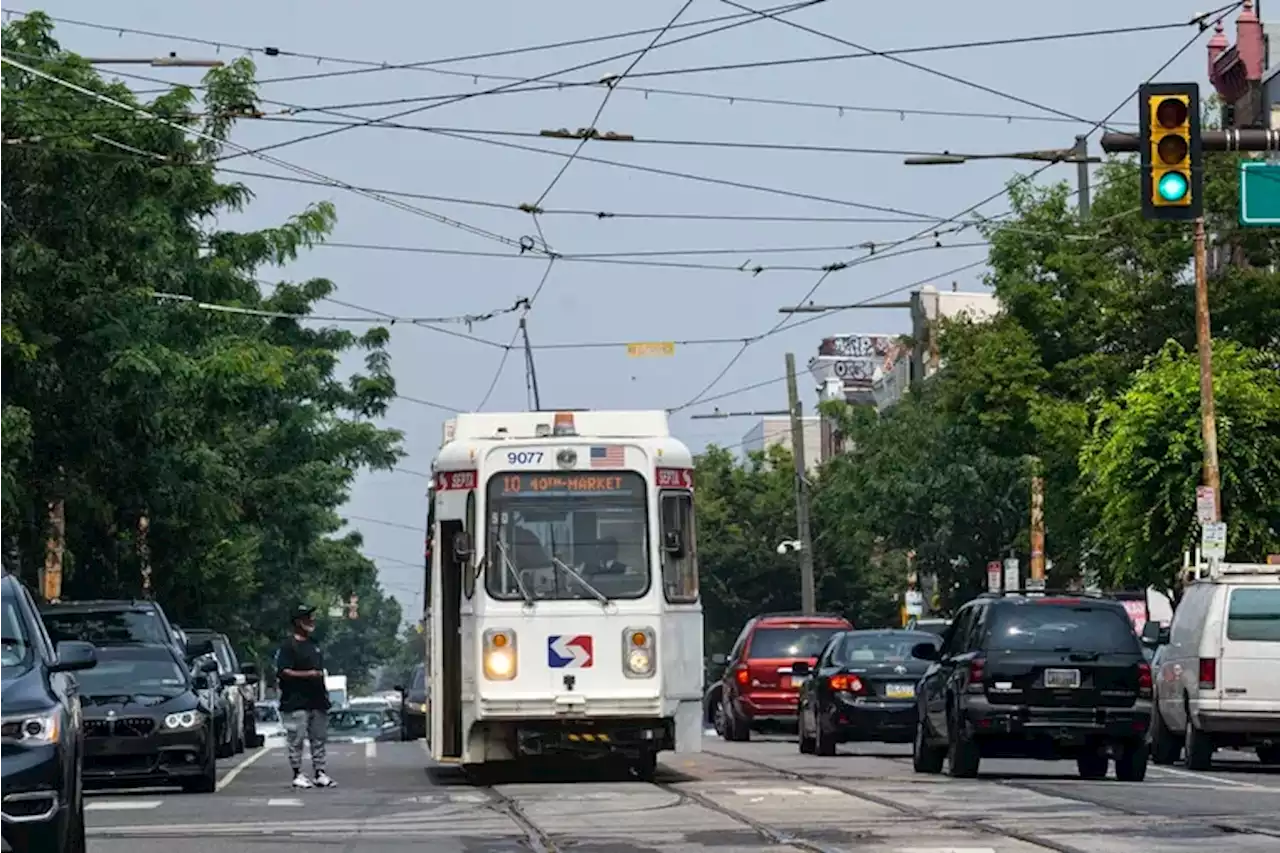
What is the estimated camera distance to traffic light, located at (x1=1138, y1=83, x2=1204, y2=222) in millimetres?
21703

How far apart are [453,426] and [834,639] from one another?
27.0 ft

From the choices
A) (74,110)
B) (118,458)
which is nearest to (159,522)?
(118,458)

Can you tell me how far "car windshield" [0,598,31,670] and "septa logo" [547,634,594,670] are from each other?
32.0 feet

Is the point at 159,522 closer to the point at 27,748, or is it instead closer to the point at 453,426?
the point at 453,426

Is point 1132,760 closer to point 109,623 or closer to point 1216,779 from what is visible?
point 1216,779

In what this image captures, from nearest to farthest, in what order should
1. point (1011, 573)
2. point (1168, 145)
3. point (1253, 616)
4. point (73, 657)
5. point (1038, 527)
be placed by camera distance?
point (73, 657), point (1168, 145), point (1253, 616), point (1011, 573), point (1038, 527)

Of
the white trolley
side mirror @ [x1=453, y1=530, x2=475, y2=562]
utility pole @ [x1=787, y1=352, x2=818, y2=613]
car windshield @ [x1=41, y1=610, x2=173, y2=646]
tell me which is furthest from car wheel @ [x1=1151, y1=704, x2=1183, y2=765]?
utility pole @ [x1=787, y1=352, x2=818, y2=613]

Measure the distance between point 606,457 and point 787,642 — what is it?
15.5m

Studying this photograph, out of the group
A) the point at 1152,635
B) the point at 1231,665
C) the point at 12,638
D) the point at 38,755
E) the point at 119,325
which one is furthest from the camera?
the point at 119,325

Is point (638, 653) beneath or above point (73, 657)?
above

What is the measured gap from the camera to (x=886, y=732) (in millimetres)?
31109

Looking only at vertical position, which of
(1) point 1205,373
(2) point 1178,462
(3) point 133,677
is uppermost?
(1) point 1205,373

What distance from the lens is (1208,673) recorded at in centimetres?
2742

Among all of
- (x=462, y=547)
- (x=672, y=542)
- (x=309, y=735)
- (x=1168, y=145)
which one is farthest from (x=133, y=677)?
(x=1168, y=145)
